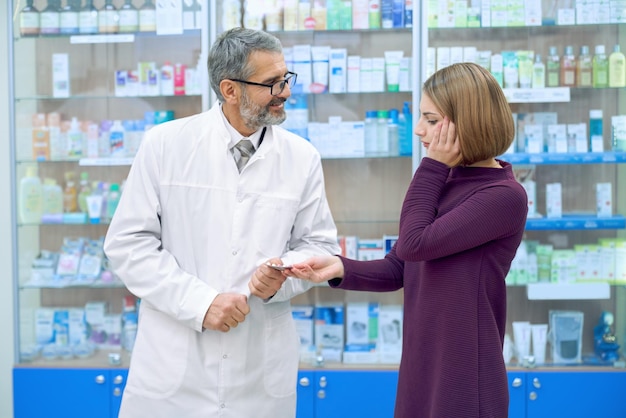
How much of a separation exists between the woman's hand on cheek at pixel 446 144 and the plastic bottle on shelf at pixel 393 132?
2222 mm

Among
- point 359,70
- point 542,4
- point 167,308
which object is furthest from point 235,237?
point 542,4

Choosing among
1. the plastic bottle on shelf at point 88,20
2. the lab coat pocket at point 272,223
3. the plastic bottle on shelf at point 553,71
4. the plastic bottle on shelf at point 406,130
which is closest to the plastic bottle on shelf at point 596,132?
the plastic bottle on shelf at point 553,71

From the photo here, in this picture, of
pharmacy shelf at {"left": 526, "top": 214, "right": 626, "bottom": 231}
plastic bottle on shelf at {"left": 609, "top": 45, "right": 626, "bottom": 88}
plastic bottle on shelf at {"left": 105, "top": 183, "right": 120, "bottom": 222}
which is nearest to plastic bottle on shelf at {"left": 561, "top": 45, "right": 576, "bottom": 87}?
plastic bottle on shelf at {"left": 609, "top": 45, "right": 626, "bottom": 88}

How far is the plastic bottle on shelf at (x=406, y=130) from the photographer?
13.5 feet

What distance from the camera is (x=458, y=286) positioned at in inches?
74.5

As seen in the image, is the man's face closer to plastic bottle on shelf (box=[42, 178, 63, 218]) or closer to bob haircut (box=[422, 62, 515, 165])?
bob haircut (box=[422, 62, 515, 165])

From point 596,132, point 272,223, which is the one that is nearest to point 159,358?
point 272,223

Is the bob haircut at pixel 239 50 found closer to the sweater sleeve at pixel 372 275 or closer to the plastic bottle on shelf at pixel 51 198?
the sweater sleeve at pixel 372 275

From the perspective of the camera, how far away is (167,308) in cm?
231

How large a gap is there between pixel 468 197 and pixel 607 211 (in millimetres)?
2480

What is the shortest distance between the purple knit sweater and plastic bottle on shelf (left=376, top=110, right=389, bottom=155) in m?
2.20

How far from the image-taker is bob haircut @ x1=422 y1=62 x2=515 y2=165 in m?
1.88

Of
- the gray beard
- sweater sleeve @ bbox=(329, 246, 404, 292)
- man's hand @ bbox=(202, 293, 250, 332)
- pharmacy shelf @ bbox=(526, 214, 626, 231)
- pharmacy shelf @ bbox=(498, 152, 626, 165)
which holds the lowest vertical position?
man's hand @ bbox=(202, 293, 250, 332)

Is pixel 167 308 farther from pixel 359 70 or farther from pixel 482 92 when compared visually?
pixel 359 70
